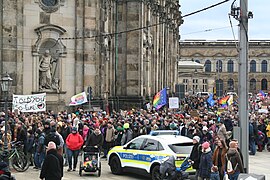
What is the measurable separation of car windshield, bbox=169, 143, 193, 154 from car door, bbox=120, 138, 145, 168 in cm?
131

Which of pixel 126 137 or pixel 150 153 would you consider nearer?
pixel 150 153

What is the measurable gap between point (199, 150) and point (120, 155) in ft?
12.0

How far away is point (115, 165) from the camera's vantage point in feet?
58.6

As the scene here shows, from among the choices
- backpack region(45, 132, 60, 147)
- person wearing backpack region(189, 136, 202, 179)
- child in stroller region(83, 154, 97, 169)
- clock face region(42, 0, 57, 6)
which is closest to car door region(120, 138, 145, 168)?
child in stroller region(83, 154, 97, 169)

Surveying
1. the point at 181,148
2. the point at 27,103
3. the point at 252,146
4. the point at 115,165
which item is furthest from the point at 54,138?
the point at 252,146

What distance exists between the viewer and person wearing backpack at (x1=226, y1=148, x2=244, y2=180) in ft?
42.2

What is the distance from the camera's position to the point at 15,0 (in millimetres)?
28797

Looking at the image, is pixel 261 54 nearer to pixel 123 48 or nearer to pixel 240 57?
pixel 123 48

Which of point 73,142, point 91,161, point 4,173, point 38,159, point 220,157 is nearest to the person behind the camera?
point 4,173

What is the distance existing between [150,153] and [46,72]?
49.9 ft

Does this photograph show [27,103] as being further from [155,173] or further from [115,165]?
[155,173]

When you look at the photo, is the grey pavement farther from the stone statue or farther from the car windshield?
the stone statue

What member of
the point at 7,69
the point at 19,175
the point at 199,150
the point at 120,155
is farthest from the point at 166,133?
the point at 7,69

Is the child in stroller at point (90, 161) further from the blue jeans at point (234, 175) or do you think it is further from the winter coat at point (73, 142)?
the blue jeans at point (234, 175)
